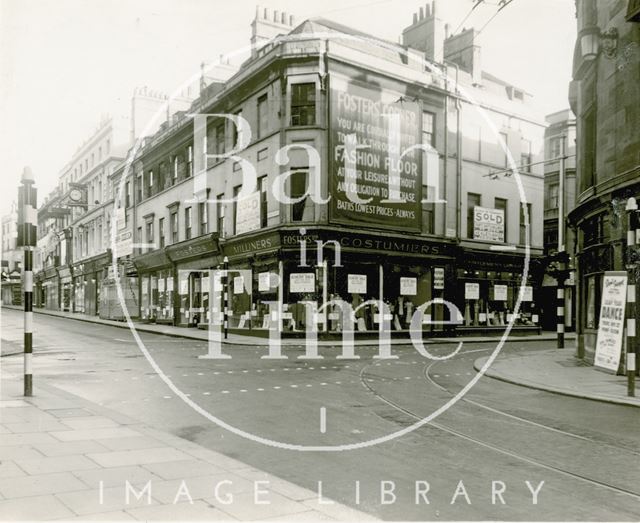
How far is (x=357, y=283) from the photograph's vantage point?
88.3 feet

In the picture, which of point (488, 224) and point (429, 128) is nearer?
point (429, 128)

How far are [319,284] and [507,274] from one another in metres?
12.3

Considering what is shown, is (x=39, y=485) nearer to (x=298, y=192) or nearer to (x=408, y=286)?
(x=298, y=192)

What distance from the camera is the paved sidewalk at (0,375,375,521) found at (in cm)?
431

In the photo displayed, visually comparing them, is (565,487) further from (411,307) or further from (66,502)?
(411,307)

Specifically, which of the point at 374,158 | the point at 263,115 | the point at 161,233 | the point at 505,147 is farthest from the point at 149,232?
the point at 505,147

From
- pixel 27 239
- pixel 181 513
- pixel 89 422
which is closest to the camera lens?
pixel 181 513

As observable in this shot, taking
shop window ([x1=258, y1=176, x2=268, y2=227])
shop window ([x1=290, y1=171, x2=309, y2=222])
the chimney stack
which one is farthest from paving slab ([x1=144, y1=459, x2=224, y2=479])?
the chimney stack

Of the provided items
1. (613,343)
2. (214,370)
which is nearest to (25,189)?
(214,370)

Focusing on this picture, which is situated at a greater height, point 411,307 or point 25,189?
point 25,189

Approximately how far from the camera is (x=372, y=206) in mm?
27344

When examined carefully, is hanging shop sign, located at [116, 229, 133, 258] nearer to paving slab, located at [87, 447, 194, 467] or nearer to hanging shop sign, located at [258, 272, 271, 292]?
hanging shop sign, located at [258, 272, 271, 292]

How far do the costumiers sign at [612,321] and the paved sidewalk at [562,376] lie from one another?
0.38 metres

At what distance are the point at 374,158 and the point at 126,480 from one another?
2347 centimetres
